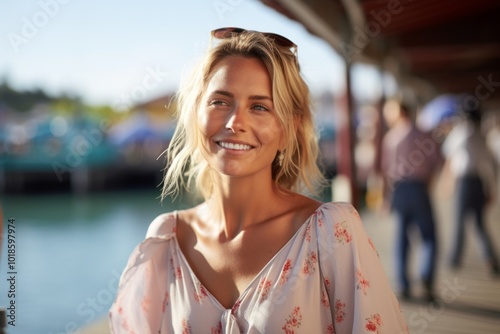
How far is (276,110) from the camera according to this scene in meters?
1.47

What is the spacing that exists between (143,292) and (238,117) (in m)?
0.49

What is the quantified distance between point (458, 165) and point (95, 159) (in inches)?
1122

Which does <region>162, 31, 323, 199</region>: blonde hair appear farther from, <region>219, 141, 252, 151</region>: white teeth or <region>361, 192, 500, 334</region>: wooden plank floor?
<region>361, 192, 500, 334</region>: wooden plank floor

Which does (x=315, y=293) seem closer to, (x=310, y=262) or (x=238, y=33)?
(x=310, y=262)

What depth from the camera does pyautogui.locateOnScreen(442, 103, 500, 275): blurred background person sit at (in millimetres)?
5391

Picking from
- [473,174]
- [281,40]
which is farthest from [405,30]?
[281,40]

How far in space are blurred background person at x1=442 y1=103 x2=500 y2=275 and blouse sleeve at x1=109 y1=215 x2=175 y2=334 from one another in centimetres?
424

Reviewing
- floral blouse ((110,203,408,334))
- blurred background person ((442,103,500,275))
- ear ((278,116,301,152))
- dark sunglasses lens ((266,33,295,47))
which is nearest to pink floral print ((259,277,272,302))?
floral blouse ((110,203,408,334))

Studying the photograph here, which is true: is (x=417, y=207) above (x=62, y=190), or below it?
above

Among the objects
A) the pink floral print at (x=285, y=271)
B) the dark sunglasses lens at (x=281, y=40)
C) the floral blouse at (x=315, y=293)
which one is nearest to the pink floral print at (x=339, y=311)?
the floral blouse at (x=315, y=293)

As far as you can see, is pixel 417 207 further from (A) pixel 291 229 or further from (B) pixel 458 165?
(A) pixel 291 229

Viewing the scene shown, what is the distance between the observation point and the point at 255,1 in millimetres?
3252

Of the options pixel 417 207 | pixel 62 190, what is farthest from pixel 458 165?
pixel 62 190

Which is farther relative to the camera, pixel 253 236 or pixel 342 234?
pixel 253 236
